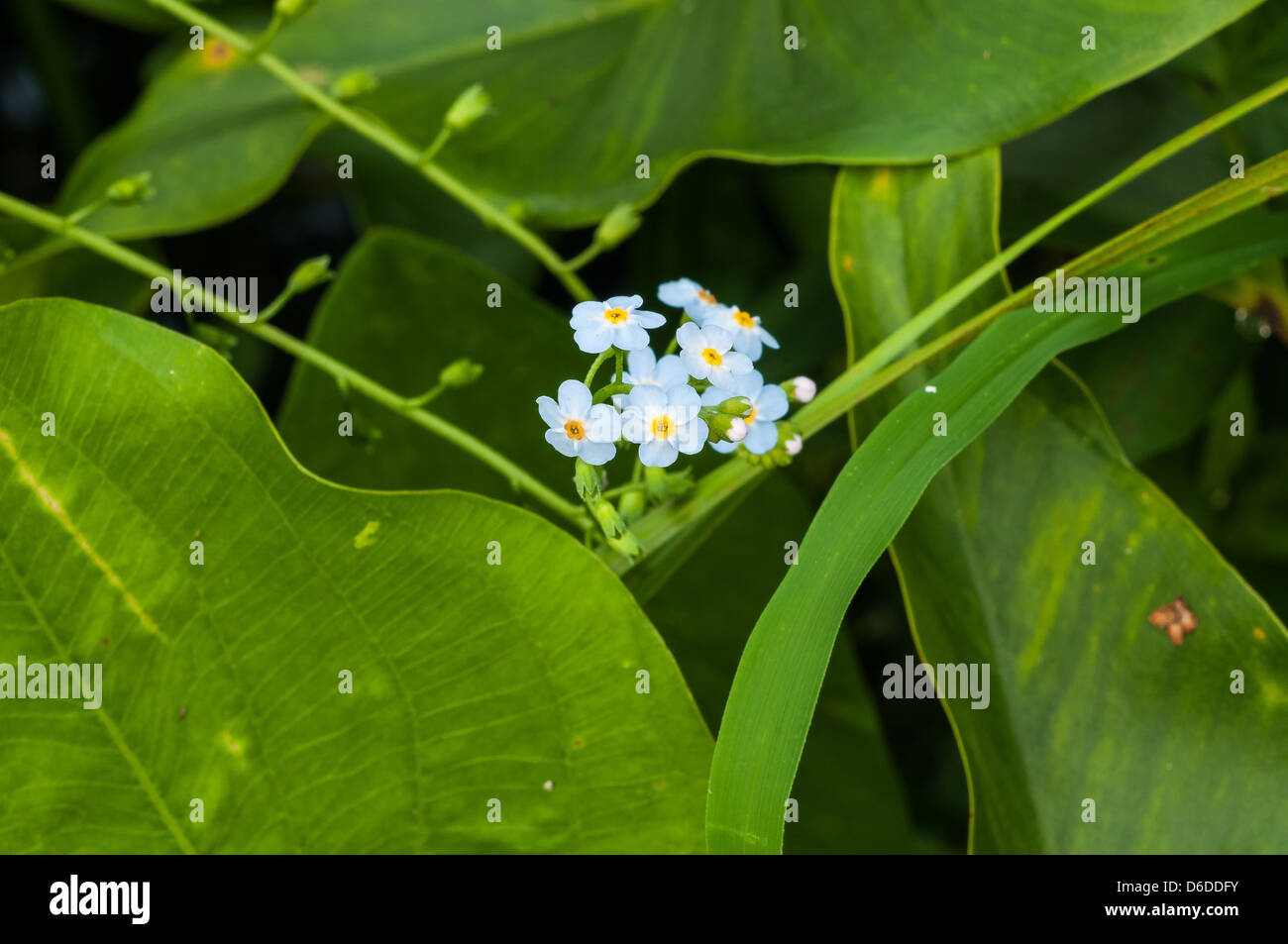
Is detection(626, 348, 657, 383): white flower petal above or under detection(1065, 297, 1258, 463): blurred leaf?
under

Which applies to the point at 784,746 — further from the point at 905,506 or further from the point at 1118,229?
the point at 1118,229

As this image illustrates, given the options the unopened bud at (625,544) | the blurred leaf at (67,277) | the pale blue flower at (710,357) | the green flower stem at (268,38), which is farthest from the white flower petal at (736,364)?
the blurred leaf at (67,277)

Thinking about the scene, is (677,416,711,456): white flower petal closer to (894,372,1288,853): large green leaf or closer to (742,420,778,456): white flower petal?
(742,420,778,456): white flower petal

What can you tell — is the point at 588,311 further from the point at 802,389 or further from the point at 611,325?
the point at 802,389

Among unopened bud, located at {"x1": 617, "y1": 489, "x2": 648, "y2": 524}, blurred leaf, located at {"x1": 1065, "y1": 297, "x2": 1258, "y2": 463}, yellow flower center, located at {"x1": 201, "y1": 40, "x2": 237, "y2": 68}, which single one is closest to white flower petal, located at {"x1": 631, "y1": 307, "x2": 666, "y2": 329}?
unopened bud, located at {"x1": 617, "y1": 489, "x2": 648, "y2": 524}

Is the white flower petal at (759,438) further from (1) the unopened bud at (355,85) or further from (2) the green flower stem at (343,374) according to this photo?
(1) the unopened bud at (355,85)
